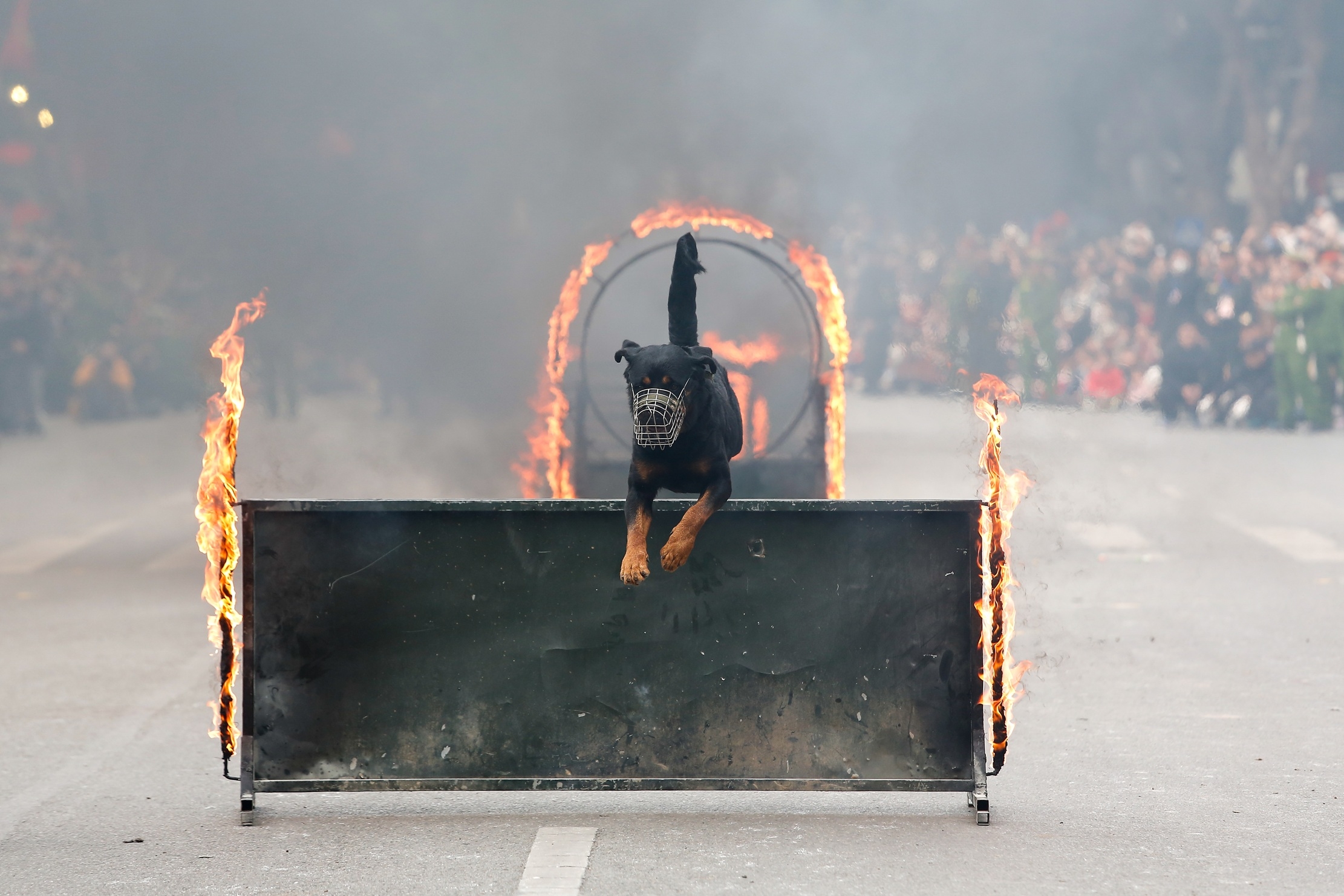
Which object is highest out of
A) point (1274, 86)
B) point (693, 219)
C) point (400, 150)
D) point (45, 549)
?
point (1274, 86)

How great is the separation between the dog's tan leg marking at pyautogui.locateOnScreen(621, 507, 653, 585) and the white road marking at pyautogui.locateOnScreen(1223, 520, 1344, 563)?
8.78 meters

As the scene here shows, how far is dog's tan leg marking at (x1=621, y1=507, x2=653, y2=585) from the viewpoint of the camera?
532cm

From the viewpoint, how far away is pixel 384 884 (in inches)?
196

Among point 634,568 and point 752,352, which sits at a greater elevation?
point 752,352

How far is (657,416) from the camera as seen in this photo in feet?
16.6

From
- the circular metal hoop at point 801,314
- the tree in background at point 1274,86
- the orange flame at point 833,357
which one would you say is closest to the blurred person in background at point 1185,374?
the tree in background at point 1274,86

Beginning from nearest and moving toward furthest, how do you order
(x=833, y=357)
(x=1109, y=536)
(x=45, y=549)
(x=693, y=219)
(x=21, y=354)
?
(x=833, y=357), (x=693, y=219), (x=45, y=549), (x=1109, y=536), (x=21, y=354)

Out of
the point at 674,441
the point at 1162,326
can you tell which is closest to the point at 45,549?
the point at 674,441

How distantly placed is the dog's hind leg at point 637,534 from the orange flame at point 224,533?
1394 millimetres

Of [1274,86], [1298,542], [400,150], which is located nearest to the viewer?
[1298,542]

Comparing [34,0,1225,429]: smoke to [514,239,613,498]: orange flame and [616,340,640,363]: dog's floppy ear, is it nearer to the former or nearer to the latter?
[514,239,613,498]: orange flame

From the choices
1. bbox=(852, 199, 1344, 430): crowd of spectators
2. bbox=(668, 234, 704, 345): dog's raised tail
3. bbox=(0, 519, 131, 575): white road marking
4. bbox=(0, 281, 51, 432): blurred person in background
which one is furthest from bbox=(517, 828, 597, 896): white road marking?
bbox=(0, 281, 51, 432): blurred person in background

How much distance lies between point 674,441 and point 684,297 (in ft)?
2.29

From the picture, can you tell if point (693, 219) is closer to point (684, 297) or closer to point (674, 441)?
point (684, 297)
